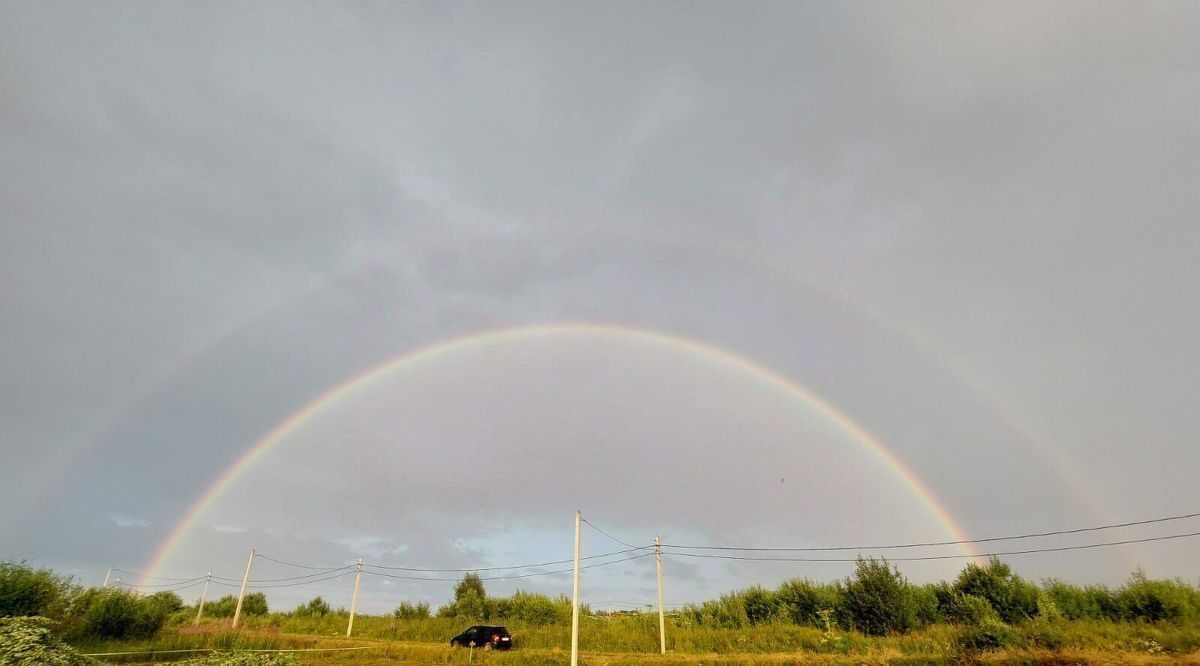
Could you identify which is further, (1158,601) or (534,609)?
(534,609)

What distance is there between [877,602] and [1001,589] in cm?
712

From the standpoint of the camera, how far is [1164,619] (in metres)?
26.3

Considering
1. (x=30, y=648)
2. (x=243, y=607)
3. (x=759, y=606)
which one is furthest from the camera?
(x=243, y=607)

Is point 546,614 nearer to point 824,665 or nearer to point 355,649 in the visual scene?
point 355,649

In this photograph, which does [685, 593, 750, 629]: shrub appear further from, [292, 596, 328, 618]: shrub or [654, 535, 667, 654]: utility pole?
[292, 596, 328, 618]: shrub

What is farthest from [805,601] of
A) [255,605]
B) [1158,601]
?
[255,605]

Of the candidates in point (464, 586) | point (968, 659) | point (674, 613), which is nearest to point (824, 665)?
point (968, 659)

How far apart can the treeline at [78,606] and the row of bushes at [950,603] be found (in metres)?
37.6

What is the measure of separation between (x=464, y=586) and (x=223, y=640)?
1111 inches

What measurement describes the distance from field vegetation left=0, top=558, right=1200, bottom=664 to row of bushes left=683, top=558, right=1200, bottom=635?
73 millimetres

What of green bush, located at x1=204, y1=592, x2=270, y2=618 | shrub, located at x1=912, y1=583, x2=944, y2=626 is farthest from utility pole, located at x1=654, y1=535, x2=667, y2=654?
green bush, located at x1=204, y1=592, x2=270, y2=618

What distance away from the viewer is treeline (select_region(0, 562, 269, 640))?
28.1 meters

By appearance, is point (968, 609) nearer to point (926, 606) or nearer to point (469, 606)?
point (926, 606)

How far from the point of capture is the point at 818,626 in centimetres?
3703
